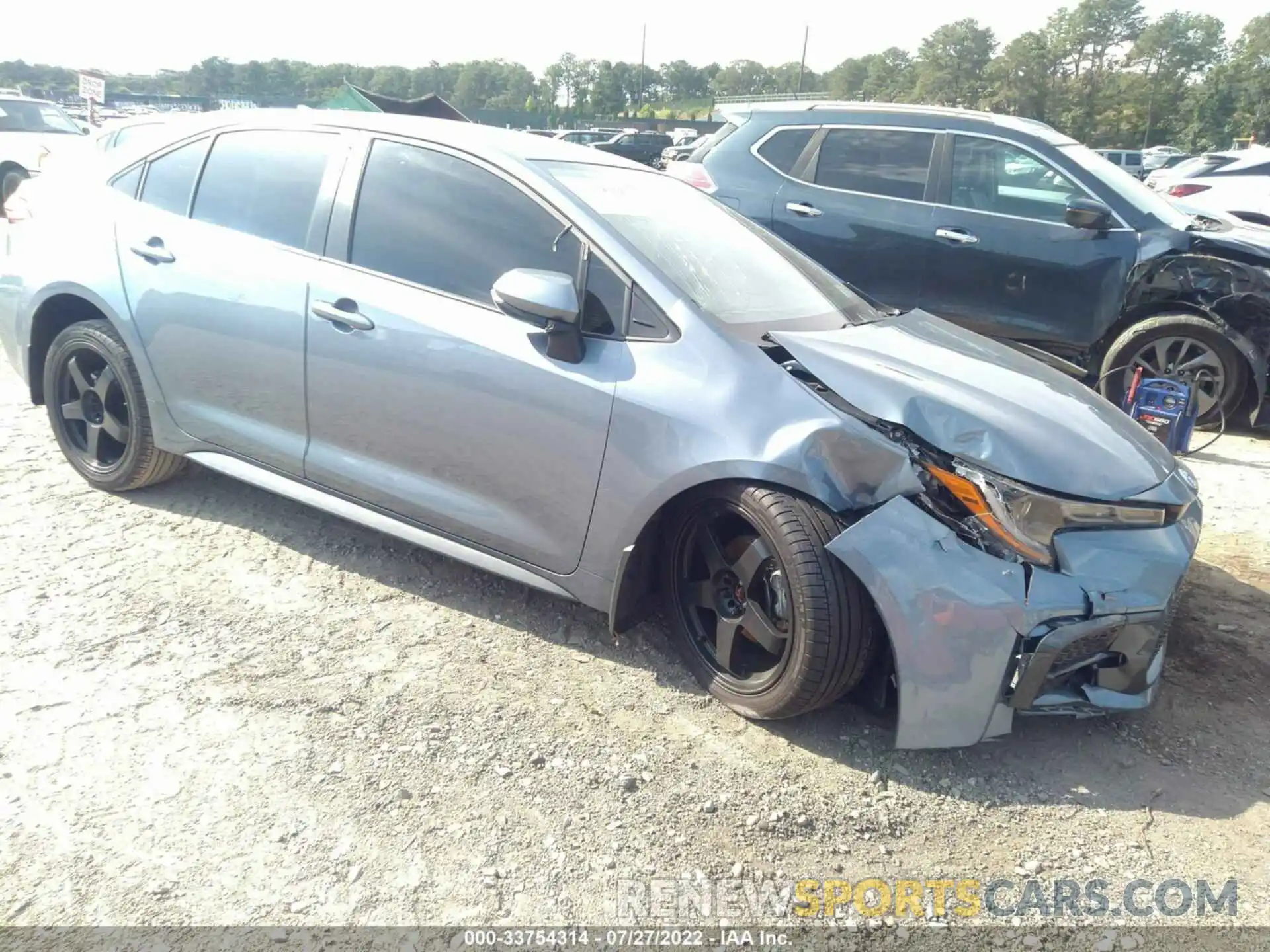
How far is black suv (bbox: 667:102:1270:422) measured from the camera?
5.52 m

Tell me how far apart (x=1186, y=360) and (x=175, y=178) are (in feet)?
18.3

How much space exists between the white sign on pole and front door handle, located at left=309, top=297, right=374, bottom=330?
1720 cm

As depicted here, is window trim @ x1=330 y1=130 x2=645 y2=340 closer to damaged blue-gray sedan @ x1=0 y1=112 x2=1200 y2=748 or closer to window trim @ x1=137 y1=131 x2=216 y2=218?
damaged blue-gray sedan @ x1=0 y1=112 x2=1200 y2=748

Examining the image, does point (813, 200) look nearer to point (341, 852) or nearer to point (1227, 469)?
point (1227, 469)

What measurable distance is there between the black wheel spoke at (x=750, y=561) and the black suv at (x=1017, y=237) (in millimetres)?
3462

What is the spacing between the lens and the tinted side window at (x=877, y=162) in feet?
20.2

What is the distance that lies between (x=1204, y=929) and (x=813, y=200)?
5.21 metres

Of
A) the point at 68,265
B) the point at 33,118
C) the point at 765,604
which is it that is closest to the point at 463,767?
the point at 765,604

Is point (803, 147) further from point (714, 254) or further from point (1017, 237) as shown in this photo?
point (714, 254)

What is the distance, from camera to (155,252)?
3629 millimetres

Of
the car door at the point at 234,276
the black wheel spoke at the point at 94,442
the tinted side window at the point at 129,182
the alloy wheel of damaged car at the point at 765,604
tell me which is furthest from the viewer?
the black wheel spoke at the point at 94,442

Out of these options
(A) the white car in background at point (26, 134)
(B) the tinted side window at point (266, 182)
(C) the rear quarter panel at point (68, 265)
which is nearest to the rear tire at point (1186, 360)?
(B) the tinted side window at point (266, 182)

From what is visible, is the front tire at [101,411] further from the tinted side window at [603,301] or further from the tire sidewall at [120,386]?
the tinted side window at [603,301]

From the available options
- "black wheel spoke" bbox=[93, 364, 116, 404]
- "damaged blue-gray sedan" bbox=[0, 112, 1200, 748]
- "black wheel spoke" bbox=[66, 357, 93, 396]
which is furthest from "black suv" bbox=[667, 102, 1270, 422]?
"black wheel spoke" bbox=[66, 357, 93, 396]
